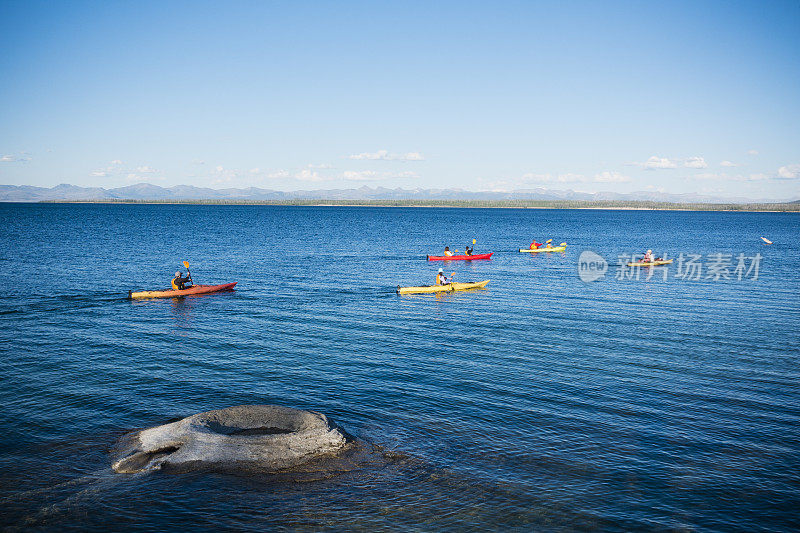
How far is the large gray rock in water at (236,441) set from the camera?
14.4 metres

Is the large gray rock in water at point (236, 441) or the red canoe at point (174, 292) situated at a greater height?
the red canoe at point (174, 292)

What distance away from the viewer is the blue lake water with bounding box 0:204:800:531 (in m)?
12.9

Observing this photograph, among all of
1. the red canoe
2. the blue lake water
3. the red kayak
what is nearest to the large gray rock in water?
the blue lake water

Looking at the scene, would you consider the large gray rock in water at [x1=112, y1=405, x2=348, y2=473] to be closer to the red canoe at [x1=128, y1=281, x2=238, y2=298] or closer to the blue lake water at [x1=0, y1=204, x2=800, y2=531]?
the blue lake water at [x1=0, y1=204, x2=800, y2=531]

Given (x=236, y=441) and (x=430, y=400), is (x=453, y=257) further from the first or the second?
(x=236, y=441)

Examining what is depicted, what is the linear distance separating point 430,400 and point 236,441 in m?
6.86

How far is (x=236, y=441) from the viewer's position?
1503 cm

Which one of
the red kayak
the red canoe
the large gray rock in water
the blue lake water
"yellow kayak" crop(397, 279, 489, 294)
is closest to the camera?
the blue lake water

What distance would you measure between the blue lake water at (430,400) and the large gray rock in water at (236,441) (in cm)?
55

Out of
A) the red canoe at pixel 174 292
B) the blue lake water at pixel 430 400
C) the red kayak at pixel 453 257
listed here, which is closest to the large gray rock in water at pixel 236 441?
the blue lake water at pixel 430 400

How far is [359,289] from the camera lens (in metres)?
42.3

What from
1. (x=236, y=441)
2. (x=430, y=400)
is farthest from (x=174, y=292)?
(x=236, y=441)

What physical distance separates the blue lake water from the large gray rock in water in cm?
55

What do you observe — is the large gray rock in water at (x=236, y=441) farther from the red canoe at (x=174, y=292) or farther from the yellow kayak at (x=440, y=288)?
the yellow kayak at (x=440, y=288)
